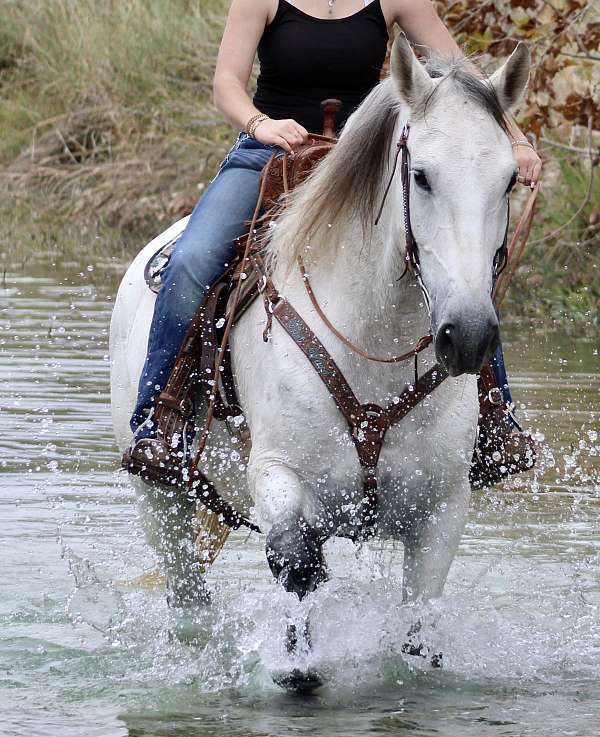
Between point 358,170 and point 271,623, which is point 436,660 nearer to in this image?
point 271,623

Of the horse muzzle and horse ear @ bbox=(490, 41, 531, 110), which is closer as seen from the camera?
the horse muzzle

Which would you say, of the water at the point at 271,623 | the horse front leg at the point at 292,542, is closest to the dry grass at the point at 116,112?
the water at the point at 271,623

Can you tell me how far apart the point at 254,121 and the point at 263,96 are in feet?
1.25

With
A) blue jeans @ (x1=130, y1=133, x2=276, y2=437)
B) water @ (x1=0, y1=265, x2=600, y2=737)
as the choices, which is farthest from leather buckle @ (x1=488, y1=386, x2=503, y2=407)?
blue jeans @ (x1=130, y1=133, x2=276, y2=437)

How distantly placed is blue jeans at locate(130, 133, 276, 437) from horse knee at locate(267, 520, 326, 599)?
94 centimetres

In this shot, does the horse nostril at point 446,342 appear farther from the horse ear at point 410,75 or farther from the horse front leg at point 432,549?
the horse front leg at point 432,549

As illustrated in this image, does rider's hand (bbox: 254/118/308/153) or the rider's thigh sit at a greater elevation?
rider's hand (bbox: 254/118/308/153)

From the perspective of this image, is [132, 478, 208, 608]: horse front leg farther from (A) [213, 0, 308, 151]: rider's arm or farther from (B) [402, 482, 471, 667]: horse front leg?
(A) [213, 0, 308, 151]: rider's arm

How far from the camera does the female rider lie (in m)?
5.40

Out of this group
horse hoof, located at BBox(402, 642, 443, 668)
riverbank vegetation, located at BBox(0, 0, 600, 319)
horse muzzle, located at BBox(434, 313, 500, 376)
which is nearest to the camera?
horse muzzle, located at BBox(434, 313, 500, 376)

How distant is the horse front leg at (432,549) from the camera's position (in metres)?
5.07

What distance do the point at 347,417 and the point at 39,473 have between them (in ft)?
11.9

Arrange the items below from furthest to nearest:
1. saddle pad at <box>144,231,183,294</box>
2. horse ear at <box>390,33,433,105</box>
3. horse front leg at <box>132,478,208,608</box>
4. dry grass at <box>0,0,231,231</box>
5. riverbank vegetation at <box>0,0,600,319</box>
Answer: dry grass at <box>0,0,231,231</box> → riverbank vegetation at <box>0,0,600,319</box> → horse front leg at <box>132,478,208,608</box> → saddle pad at <box>144,231,183,294</box> → horse ear at <box>390,33,433,105</box>

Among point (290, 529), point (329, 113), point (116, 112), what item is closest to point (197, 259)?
point (329, 113)
